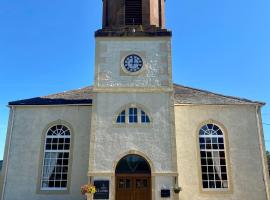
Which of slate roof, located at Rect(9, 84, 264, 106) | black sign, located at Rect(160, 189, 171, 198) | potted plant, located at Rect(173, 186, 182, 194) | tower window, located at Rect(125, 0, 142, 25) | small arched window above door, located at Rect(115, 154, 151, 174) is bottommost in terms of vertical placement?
black sign, located at Rect(160, 189, 171, 198)

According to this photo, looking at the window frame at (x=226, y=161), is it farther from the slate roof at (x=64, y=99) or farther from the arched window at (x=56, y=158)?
the arched window at (x=56, y=158)

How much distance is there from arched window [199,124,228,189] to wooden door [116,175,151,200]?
3975mm

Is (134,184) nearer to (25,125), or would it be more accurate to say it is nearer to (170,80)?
(170,80)

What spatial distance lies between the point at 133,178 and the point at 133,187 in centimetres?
48

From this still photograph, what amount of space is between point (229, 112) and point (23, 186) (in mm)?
13725

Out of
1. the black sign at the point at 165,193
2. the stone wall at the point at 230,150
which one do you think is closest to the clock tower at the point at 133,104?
the black sign at the point at 165,193

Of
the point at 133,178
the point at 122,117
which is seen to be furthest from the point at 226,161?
the point at 122,117

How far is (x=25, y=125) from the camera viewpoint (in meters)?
20.0

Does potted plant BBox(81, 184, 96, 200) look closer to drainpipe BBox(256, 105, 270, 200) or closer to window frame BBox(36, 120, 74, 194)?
window frame BBox(36, 120, 74, 194)

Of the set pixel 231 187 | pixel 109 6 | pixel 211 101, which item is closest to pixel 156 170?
pixel 231 187

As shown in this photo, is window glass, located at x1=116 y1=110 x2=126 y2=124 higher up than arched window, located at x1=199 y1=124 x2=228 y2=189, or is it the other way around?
window glass, located at x1=116 y1=110 x2=126 y2=124

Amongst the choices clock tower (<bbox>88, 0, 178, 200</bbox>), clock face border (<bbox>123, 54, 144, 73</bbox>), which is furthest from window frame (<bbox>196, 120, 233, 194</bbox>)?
clock face border (<bbox>123, 54, 144, 73</bbox>)

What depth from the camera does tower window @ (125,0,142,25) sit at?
19594 millimetres

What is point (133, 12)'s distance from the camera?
19719 millimetres
